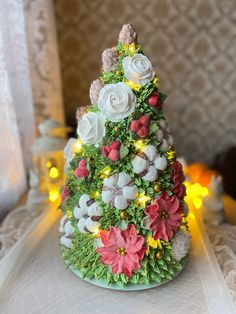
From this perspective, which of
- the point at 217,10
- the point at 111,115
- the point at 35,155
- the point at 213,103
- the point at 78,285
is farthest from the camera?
the point at 213,103

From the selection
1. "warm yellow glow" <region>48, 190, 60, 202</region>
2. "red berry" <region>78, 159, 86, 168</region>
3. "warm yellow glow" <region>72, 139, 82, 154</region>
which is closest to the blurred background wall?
"warm yellow glow" <region>48, 190, 60, 202</region>

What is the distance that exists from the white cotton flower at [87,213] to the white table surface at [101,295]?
0.51 feet

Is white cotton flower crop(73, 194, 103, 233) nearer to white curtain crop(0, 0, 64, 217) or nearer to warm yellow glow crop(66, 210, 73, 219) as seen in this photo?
warm yellow glow crop(66, 210, 73, 219)

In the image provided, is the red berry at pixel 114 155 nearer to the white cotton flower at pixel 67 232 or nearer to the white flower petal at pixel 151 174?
the white flower petal at pixel 151 174

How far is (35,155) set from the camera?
1365mm

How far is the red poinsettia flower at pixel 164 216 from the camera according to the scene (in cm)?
89

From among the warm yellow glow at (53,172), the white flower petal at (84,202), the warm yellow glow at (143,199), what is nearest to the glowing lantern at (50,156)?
the warm yellow glow at (53,172)

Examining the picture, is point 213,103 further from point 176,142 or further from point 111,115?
point 111,115

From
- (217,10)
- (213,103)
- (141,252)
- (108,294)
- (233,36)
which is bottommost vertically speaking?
(108,294)

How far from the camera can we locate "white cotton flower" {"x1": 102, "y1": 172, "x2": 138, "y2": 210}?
2.86 ft

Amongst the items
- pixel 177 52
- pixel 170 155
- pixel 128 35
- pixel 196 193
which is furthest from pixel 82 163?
pixel 177 52

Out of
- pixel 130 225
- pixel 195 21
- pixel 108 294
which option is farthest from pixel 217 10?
pixel 108 294

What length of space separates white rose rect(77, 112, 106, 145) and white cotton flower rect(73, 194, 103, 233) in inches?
5.9

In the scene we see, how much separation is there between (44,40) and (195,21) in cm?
70
